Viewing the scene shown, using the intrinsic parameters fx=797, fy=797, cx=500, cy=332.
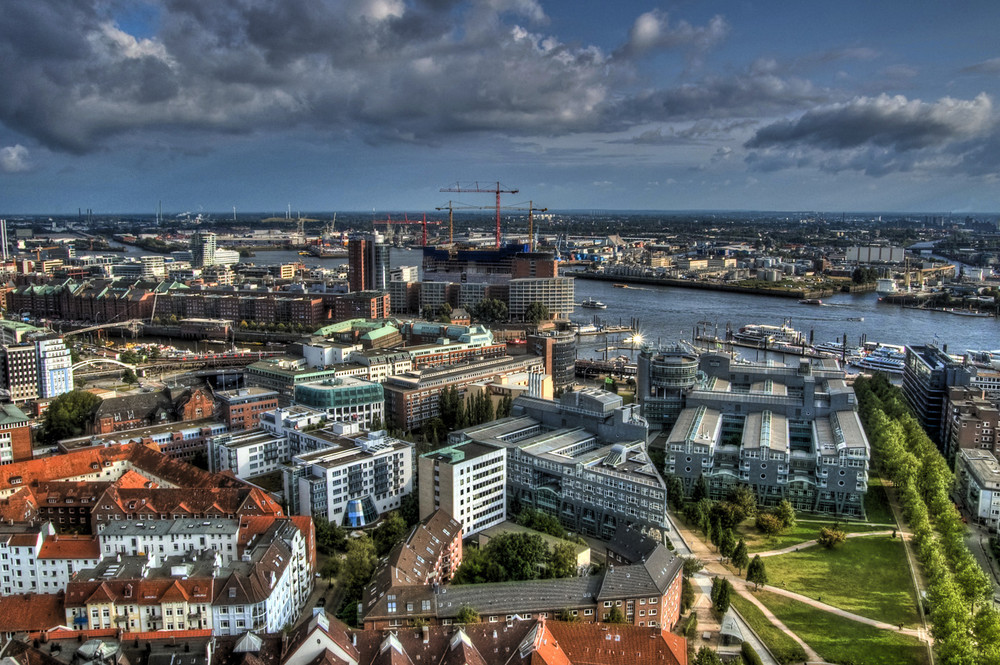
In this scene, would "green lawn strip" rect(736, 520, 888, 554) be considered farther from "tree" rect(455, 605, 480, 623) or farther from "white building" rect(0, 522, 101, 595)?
"white building" rect(0, 522, 101, 595)

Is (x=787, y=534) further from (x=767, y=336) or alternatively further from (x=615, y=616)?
(x=767, y=336)

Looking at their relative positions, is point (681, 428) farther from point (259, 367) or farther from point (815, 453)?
point (259, 367)

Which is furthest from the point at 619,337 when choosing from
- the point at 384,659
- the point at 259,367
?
the point at 384,659

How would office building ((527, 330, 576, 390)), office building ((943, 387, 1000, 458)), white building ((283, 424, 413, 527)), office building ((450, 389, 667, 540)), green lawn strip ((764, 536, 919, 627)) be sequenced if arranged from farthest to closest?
office building ((527, 330, 576, 390)), office building ((943, 387, 1000, 458)), white building ((283, 424, 413, 527)), office building ((450, 389, 667, 540)), green lawn strip ((764, 536, 919, 627))

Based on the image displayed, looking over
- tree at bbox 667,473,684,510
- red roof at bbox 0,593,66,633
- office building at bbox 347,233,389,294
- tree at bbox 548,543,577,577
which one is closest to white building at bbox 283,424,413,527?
tree at bbox 548,543,577,577

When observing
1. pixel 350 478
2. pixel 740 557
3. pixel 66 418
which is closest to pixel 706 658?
pixel 740 557
